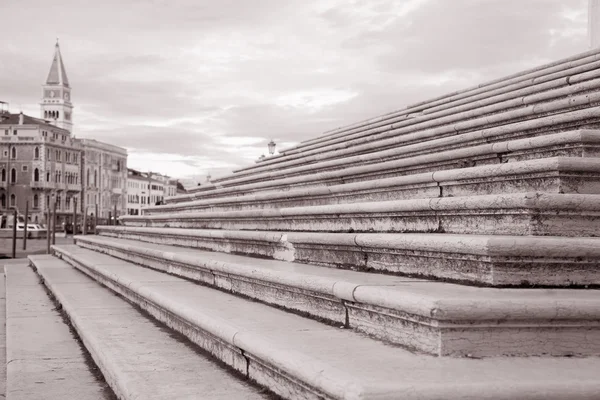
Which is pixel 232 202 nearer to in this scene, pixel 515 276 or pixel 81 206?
pixel 515 276

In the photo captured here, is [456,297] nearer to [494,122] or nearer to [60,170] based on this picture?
[494,122]

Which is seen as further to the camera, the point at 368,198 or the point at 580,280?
the point at 368,198

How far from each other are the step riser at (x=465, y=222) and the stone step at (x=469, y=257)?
0.22 metres

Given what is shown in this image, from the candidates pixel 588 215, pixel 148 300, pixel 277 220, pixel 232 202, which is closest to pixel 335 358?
pixel 588 215

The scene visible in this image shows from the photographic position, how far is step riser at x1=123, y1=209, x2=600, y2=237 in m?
3.40

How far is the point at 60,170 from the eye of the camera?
89.6 meters

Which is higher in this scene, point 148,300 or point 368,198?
point 368,198

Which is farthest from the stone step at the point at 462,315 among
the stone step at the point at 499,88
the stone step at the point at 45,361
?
the stone step at the point at 499,88

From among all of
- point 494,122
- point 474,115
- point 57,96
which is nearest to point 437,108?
point 474,115

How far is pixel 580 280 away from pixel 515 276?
0.38 metres

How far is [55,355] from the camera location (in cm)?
426

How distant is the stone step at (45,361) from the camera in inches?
134

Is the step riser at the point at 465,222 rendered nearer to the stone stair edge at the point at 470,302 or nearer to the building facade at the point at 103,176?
the stone stair edge at the point at 470,302

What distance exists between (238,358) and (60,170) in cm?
9349
